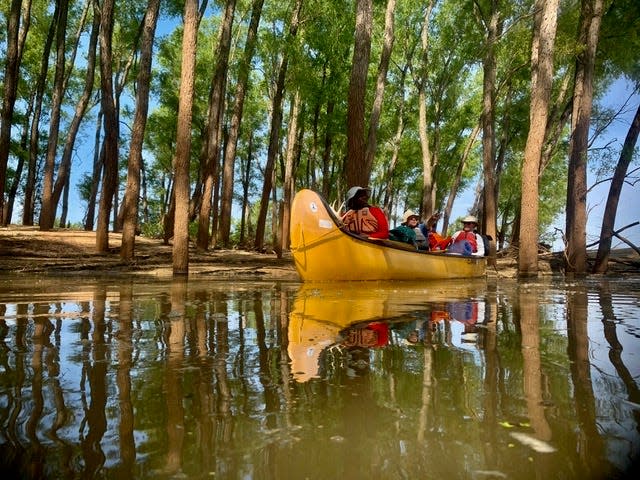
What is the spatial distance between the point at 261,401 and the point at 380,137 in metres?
27.7

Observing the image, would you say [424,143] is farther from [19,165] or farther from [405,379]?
[19,165]

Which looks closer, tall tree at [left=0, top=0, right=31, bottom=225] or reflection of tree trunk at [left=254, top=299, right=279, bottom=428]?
reflection of tree trunk at [left=254, top=299, right=279, bottom=428]

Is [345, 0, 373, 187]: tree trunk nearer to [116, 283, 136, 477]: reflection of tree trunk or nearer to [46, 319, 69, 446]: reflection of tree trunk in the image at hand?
[116, 283, 136, 477]: reflection of tree trunk

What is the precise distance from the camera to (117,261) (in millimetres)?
11664

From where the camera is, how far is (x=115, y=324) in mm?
3461

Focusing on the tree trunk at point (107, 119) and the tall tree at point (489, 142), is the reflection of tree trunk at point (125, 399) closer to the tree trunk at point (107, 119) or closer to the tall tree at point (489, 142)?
the tree trunk at point (107, 119)

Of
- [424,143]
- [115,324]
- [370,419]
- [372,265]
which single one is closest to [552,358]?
[370,419]

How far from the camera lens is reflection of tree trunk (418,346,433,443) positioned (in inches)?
59.9

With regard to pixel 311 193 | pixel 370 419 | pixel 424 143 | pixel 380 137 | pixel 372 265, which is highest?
pixel 380 137

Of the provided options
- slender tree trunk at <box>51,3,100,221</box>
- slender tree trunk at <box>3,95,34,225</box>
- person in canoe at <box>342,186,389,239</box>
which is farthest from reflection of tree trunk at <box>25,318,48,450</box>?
slender tree trunk at <box>3,95,34,225</box>

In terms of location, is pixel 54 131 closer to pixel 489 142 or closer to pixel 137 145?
pixel 137 145

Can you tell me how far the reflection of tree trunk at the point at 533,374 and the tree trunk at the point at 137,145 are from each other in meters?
9.91

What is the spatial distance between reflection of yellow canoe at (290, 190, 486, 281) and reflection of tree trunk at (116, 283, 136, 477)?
5393 millimetres

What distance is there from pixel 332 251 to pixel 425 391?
6866 millimetres
